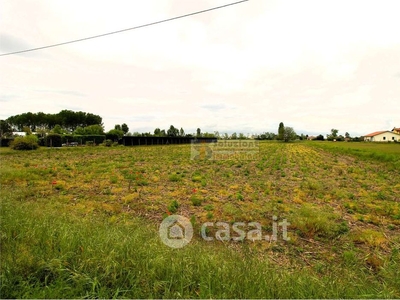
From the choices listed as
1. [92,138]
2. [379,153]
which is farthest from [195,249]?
[92,138]

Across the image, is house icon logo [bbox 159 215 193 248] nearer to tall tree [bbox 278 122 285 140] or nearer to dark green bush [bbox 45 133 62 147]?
dark green bush [bbox 45 133 62 147]

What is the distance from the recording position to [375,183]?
348 inches

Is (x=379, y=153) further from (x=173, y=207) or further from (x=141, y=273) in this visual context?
(x=141, y=273)

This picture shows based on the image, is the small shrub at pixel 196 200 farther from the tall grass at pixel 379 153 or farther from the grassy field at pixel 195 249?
the tall grass at pixel 379 153

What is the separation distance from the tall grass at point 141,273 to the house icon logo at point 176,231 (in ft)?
1.40

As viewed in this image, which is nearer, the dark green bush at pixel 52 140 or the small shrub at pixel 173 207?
the small shrub at pixel 173 207

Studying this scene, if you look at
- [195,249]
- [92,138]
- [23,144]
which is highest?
[92,138]

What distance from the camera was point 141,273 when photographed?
7.19 feet

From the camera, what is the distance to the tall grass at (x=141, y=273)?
1.98 m

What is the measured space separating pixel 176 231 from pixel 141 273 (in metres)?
1.76

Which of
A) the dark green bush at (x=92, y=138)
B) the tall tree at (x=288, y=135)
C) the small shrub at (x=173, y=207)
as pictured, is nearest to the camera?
the small shrub at (x=173, y=207)

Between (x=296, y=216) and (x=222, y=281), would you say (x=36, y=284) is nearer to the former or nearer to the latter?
(x=222, y=281)

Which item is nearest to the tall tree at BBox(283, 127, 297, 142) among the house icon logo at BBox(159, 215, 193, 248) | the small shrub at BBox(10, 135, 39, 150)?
the small shrub at BBox(10, 135, 39, 150)

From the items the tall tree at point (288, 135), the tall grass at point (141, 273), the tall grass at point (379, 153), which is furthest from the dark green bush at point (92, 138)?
the tall tree at point (288, 135)
